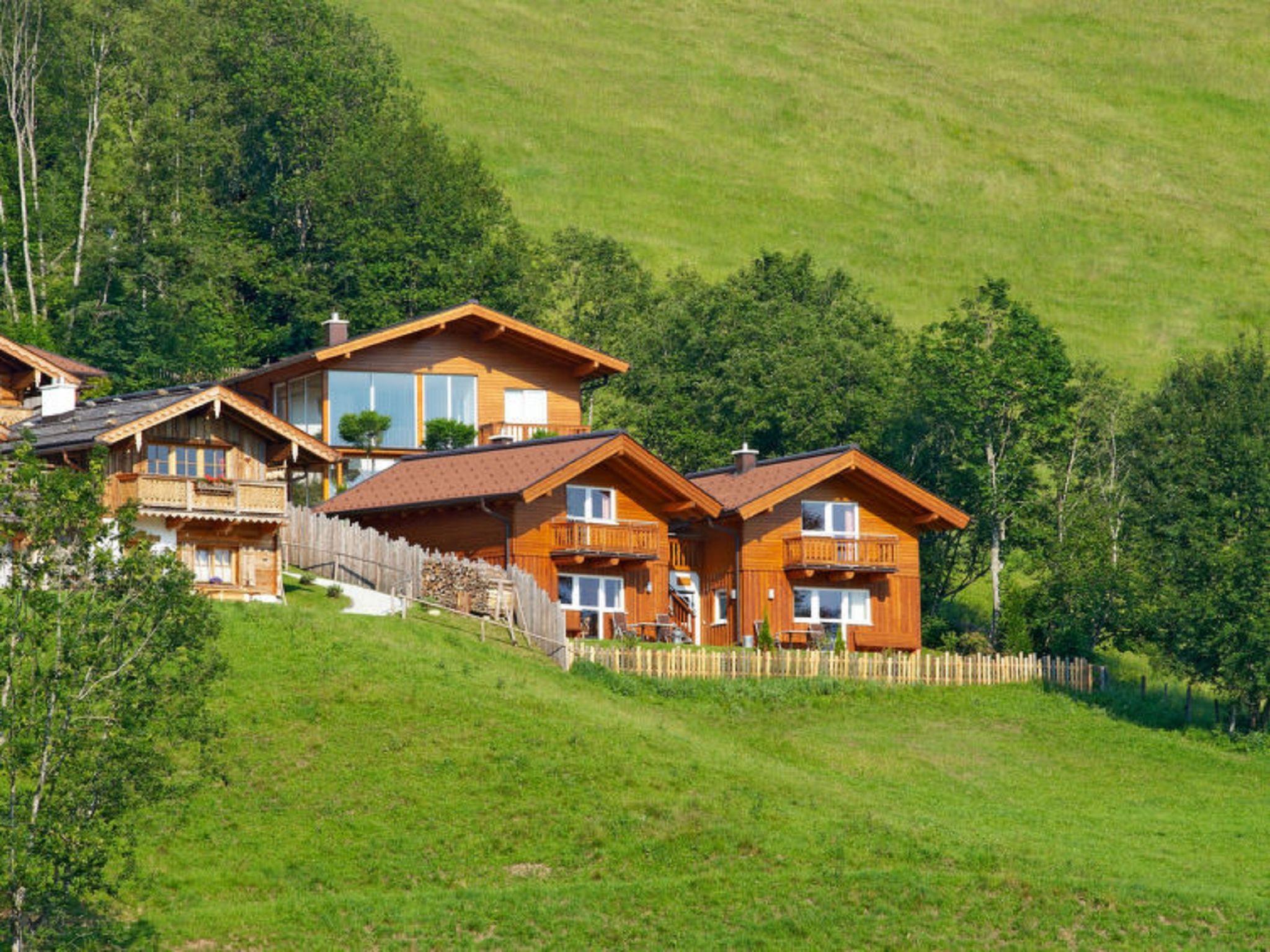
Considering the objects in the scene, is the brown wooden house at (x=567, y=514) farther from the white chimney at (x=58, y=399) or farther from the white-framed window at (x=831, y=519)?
the white chimney at (x=58, y=399)

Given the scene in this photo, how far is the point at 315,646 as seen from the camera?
45.7 metres

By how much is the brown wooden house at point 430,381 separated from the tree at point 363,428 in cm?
36

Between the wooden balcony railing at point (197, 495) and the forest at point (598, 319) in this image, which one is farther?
the forest at point (598, 319)

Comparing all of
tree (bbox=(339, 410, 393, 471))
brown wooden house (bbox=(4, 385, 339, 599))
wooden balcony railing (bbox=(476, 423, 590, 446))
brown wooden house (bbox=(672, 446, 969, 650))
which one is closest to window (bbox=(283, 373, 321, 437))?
tree (bbox=(339, 410, 393, 471))

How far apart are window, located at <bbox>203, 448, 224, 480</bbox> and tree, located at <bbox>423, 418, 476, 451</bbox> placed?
16164 millimetres

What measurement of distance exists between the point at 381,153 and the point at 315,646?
5238 cm

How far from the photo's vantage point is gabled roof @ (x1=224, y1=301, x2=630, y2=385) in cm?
7162

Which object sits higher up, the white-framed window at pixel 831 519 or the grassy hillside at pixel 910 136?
the grassy hillside at pixel 910 136

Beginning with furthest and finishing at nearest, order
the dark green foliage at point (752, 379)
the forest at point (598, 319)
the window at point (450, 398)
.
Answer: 1. the dark green foliage at point (752, 379)
2. the window at point (450, 398)
3. the forest at point (598, 319)

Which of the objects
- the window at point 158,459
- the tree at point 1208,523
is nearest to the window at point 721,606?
the tree at point 1208,523

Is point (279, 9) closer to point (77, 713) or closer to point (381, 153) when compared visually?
point (381, 153)

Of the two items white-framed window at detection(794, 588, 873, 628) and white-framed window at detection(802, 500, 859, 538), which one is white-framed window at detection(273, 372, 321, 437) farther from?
white-framed window at detection(794, 588, 873, 628)

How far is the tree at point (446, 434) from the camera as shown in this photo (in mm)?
71812

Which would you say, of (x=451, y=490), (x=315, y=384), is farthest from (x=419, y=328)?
(x=451, y=490)
